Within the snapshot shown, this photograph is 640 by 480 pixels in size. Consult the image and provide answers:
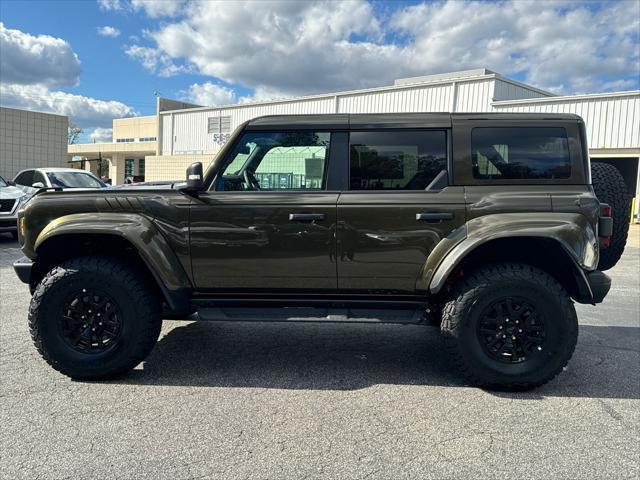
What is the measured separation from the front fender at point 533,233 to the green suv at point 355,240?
0.4 inches

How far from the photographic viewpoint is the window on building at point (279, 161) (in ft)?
12.9

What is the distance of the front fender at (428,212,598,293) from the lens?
141 inches

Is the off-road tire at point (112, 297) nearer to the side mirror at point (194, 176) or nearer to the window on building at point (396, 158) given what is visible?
the side mirror at point (194, 176)

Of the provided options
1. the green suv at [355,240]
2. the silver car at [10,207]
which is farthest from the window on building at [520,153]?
the silver car at [10,207]

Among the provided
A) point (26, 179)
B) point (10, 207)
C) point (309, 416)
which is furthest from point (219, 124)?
point (309, 416)

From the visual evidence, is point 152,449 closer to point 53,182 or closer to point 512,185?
point 512,185

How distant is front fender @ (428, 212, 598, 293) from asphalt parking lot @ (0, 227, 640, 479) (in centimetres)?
95

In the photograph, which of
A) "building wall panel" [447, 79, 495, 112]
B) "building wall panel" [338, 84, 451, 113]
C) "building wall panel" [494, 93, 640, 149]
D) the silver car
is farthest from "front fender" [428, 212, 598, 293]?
"building wall panel" [338, 84, 451, 113]

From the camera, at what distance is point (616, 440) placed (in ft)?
10.0

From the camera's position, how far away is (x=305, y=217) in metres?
3.73

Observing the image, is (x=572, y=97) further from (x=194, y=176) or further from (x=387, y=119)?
(x=194, y=176)

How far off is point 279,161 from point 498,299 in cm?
194

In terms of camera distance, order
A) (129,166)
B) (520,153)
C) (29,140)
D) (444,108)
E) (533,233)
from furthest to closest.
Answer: (129,166), (29,140), (444,108), (520,153), (533,233)

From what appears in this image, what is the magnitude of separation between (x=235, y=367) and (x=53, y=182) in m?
10.3
